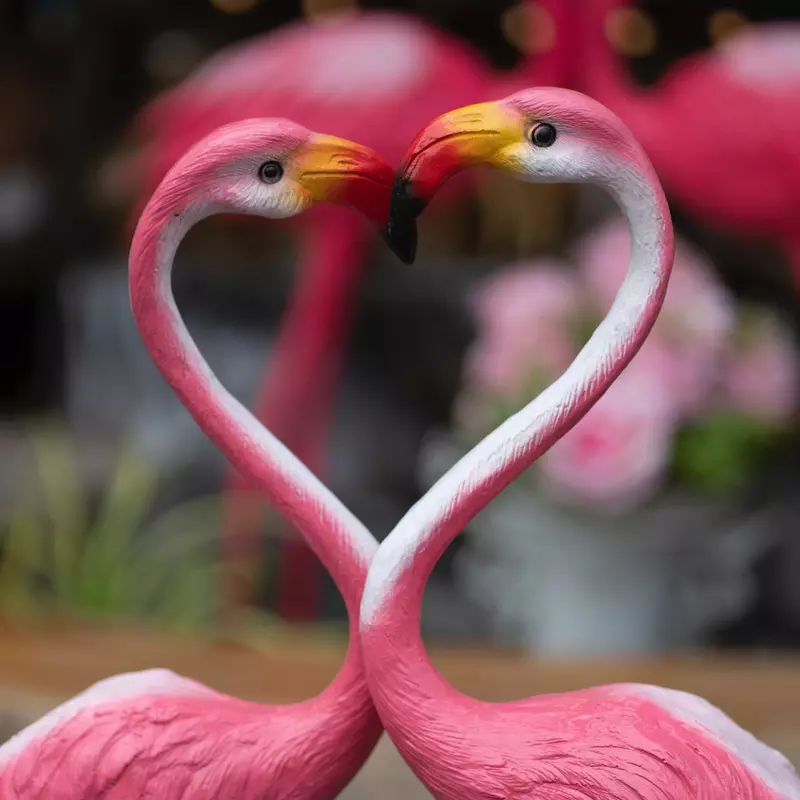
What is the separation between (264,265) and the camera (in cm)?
185

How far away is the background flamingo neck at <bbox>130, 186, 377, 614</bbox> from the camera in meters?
0.53

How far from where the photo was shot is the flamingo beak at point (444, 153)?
0.50m

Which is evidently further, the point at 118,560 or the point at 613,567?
the point at 118,560

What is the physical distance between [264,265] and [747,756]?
1446mm

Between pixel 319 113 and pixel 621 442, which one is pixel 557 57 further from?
pixel 621 442

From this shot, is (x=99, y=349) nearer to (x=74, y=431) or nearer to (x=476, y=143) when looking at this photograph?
(x=74, y=431)

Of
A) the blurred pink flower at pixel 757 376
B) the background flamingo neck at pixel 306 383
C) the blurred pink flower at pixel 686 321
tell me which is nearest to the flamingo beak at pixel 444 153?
the blurred pink flower at pixel 686 321

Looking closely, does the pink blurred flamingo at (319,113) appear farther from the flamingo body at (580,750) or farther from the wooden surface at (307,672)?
the flamingo body at (580,750)

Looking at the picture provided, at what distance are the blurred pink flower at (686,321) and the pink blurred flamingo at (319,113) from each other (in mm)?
235

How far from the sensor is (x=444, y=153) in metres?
0.50

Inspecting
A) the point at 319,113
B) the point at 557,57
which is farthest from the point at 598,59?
the point at 319,113

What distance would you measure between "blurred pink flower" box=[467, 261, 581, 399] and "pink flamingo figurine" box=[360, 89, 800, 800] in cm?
56

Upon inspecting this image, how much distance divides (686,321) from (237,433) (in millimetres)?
627

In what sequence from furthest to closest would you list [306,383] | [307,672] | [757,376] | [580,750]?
[306,383]
[757,376]
[307,672]
[580,750]
